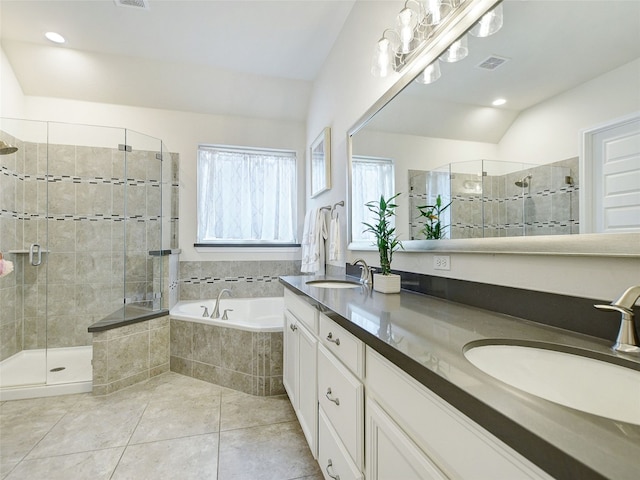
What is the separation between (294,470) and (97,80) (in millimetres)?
3551

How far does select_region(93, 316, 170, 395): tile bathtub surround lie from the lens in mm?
2389

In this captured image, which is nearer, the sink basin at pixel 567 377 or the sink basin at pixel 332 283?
the sink basin at pixel 567 377

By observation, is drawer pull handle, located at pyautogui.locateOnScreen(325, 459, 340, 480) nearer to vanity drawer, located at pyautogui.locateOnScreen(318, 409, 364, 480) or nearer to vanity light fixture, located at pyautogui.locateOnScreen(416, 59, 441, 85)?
vanity drawer, located at pyautogui.locateOnScreen(318, 409, 364, 480)

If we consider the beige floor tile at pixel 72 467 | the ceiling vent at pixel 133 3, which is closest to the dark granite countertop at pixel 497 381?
the beige floor tile at pixel 72 467

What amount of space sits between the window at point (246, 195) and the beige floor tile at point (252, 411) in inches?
66.2

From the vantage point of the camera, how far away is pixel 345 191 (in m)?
2.48

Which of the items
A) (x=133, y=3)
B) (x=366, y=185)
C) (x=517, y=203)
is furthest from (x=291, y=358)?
(x=133, y=3)

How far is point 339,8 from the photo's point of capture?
236 centimetres

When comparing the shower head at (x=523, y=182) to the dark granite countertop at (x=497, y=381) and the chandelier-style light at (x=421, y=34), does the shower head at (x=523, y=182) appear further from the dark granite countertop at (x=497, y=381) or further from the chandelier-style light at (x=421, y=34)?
the chandelier-style light at (x=421, y=34)

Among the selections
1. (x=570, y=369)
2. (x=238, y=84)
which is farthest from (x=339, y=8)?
(x=570, y=369)

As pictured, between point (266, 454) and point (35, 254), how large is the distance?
273 cm

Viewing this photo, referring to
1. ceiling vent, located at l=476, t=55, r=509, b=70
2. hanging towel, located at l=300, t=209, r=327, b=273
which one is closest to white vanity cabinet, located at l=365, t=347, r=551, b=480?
ceiling vent, located at l=476, t=55, r=509, b=70

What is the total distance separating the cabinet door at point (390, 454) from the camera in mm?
669

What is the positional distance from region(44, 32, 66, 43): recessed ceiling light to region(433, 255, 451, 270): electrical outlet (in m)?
3.41
